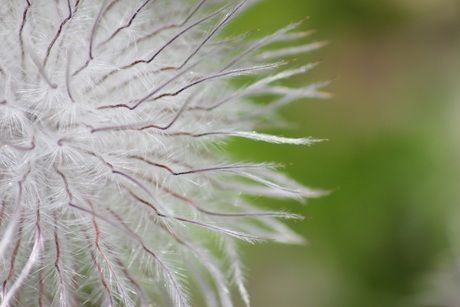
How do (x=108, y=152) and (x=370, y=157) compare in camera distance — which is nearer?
(x=108, y=152)

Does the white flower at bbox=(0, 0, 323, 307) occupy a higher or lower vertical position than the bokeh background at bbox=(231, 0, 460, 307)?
lower

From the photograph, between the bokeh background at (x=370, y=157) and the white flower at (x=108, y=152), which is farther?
the bokeh background at (x=370, y=157)

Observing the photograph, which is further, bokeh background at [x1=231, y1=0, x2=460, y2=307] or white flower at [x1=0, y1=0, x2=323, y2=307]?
bokeh background at [x1=231, y1=0, x2=460, y2=307]

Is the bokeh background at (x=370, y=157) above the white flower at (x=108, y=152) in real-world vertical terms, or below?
above

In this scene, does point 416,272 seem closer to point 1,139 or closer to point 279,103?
point 279,103

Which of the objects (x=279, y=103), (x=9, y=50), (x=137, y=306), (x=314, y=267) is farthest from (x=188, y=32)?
(x=314, y=267)
